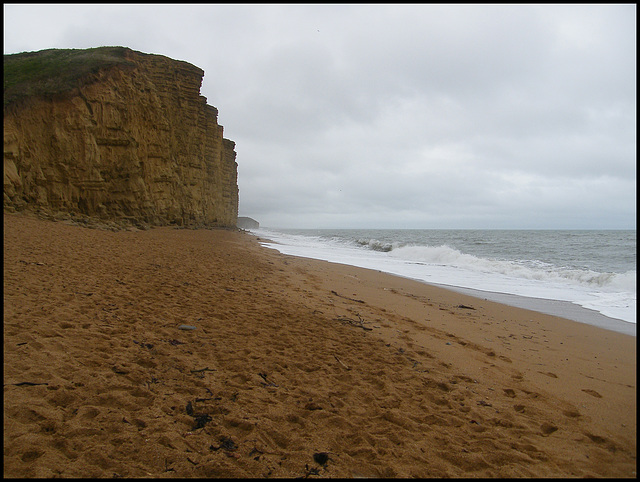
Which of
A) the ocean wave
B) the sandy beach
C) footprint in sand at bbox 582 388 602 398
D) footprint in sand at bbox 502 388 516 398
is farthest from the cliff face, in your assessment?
footprint in sand at bbox 582 388 602 398

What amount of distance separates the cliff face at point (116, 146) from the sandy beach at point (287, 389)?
11.7 m

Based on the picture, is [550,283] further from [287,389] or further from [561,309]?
[287,389]

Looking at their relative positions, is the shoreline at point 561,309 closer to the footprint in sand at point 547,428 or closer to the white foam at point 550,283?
the white foam at point 550,283

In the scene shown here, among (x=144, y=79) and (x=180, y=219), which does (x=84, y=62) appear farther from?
(x=180, y=219)

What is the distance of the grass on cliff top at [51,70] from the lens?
48.8ft

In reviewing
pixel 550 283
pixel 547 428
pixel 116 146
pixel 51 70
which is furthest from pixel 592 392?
pixel 51 70

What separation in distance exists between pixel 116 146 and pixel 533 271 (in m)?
19.8

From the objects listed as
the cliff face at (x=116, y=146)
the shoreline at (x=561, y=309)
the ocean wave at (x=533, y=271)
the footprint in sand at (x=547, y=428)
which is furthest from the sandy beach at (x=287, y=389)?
the cliff face at (x=116, y=146)

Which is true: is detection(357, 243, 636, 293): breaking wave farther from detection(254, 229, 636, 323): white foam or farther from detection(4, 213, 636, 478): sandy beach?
detection(4, 213, 636, 478): sandy beach

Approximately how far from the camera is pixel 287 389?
2.91 meters

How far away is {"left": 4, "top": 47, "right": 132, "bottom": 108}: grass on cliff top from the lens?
48.8ft

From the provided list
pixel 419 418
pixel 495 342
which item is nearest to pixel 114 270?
pixel 419 418

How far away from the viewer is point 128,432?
2.11 metres

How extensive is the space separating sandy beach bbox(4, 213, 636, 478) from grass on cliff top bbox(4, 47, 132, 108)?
1388 centimetres
